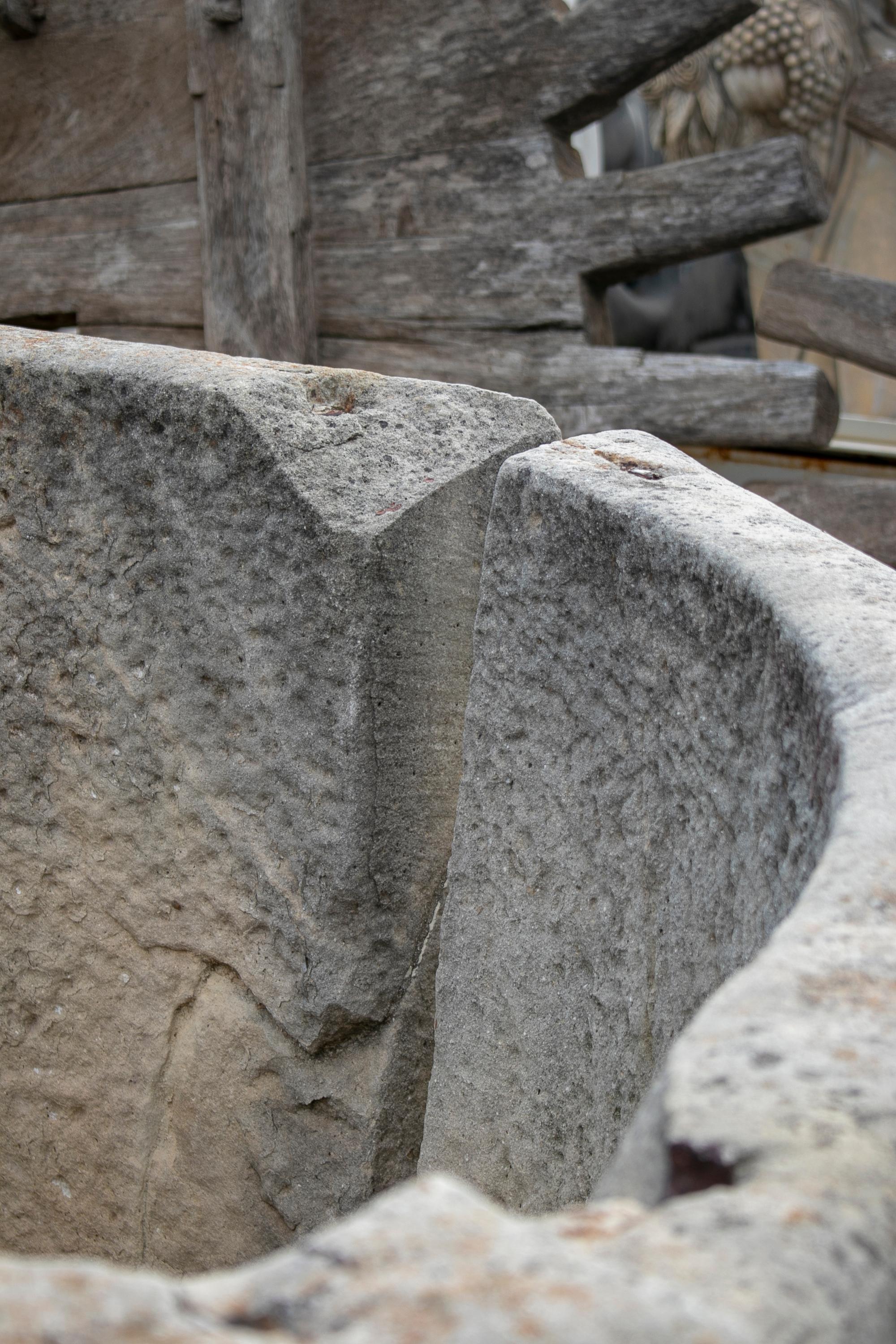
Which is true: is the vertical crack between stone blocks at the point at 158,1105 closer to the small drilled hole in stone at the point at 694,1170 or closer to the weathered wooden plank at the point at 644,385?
the small drilled hole in stone at the point at 694,1170

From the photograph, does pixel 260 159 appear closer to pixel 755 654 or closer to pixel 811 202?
pixel 811 202

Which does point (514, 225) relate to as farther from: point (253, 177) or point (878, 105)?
point (878, 105)

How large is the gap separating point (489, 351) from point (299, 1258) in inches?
90.4

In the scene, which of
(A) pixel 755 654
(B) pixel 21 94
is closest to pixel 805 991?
(A) pixel 755 654

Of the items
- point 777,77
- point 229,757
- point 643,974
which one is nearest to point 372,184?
point 229,757

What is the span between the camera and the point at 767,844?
76 cm

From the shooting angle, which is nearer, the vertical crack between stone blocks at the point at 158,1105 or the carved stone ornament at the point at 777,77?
the vertical crack between stone blocks at the point at 158,1105

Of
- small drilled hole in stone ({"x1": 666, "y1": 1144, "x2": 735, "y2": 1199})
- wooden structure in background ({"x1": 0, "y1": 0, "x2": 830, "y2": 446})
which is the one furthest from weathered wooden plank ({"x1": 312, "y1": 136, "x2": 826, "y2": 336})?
small drilled hole in stone ({"x1": 666, "y1": 1144, "x2": 735, "y2": 1199})

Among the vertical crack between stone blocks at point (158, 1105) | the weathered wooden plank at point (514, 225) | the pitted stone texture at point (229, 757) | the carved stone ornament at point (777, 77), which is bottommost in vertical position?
the vertical crack between stone blocks at point (158, 1105)

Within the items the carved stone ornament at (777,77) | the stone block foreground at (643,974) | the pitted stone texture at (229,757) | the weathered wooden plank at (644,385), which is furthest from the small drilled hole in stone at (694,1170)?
the carved stone ornament at (777,77)

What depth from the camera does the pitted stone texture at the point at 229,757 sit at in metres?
1.18

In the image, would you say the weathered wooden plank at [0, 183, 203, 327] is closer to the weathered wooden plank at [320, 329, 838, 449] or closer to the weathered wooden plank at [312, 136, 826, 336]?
the weathered wooden plank at [312, 136, 826, 336]

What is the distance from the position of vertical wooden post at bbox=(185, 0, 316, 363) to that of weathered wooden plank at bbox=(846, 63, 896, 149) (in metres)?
1.21

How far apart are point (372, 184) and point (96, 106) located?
29.2 inches
